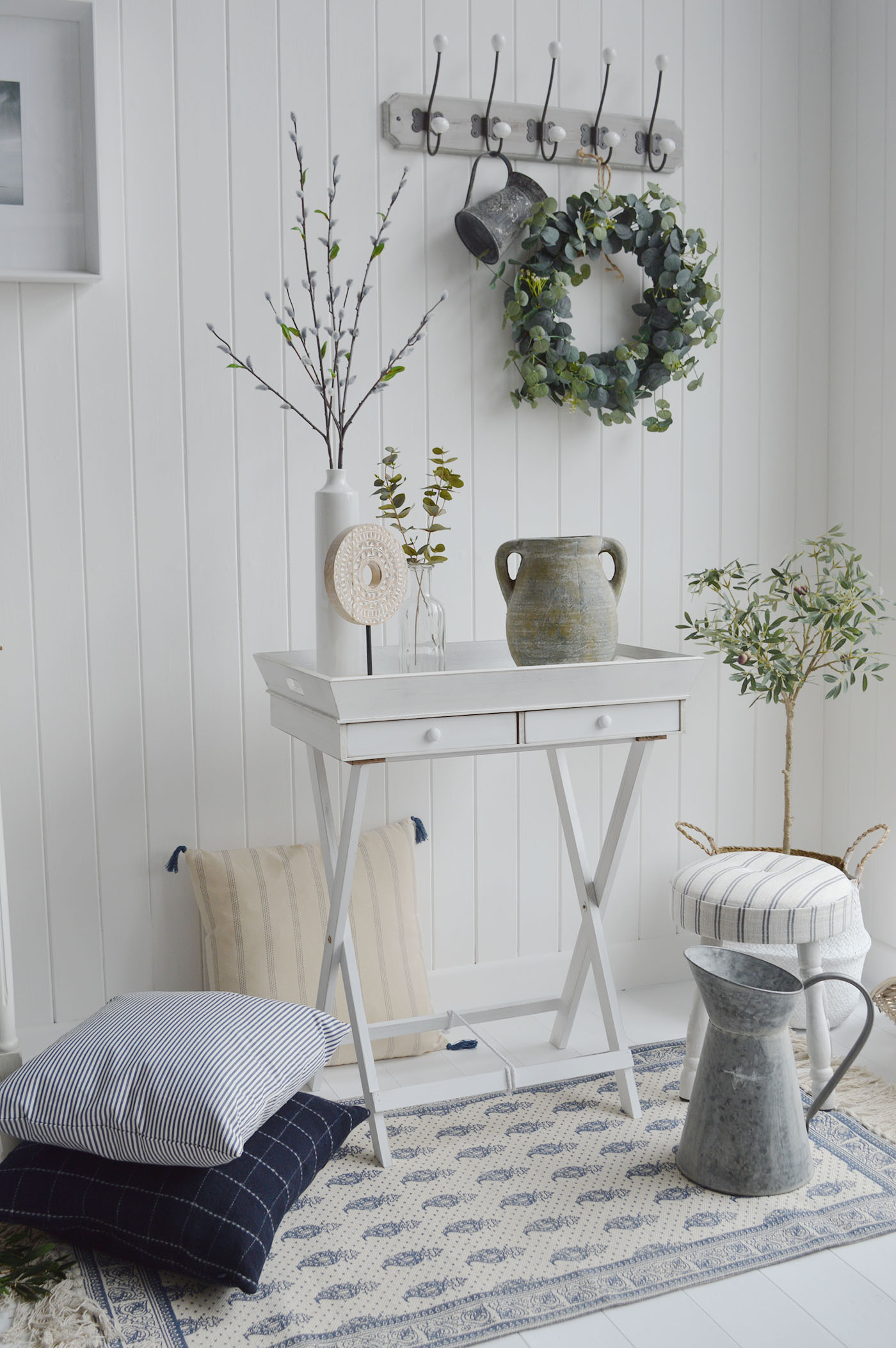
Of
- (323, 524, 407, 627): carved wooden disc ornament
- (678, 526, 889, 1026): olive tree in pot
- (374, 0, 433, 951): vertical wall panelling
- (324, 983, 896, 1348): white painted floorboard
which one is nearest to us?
(324, 983, 896, 1348): white painted floorboard

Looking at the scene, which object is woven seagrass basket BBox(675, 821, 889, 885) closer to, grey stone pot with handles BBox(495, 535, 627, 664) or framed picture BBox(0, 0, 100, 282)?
grey stone pot with handles BBox(495, 535, 627, 664)

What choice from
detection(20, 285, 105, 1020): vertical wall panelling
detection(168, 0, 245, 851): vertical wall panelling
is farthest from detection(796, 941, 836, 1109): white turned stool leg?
detection(20, 285, 105, 1020): vertical wall panelling

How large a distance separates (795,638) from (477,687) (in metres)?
1.25

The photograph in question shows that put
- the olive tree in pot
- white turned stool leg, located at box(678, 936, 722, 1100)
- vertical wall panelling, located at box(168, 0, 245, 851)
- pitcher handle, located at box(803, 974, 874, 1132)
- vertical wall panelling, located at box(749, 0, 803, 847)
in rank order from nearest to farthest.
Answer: pitcher handle, located at box(803, 974, 874, 1132) → white turned stool leg, located at box(678, 936, 722, 1100) → vertical wall panelling, located at box(168, 0, 245, 851) → the olive tree in pot → vertical wall panelling, located at box(749, 0, 803, 847)

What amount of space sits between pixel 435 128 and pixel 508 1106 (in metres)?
2.03

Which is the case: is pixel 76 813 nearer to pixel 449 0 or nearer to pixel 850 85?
pixel 449 0

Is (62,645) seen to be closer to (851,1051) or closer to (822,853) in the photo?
(851,1051)

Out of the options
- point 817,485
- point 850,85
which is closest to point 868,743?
point 817,485

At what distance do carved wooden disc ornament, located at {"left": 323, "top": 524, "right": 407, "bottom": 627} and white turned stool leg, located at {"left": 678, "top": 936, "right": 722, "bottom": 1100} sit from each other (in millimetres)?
897

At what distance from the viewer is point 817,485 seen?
2.96 metres

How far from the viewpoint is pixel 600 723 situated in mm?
2102

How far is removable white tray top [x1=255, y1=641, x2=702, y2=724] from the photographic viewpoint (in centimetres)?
192

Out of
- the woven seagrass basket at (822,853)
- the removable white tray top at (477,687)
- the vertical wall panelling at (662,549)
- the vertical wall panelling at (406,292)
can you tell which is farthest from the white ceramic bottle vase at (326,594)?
the woven seagrass basket at (822,853)

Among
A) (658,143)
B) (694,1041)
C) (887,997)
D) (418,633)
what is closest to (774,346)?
(658,143)
